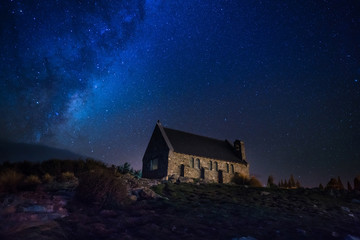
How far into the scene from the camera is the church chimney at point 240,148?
118 ft

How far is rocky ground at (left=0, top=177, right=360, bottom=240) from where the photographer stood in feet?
20.9

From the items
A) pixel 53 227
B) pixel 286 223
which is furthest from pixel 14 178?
pixel 286 223

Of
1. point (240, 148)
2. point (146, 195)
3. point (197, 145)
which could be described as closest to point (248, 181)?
point (197, 145)

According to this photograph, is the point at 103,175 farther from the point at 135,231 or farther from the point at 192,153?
the point at 192,153

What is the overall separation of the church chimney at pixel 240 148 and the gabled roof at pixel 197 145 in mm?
526

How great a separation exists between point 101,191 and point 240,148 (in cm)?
3041

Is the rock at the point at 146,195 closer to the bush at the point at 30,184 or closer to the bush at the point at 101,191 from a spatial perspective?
the bush at the point at 101,191

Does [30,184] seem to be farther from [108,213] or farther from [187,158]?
[187,158]

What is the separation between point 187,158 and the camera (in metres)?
29.4

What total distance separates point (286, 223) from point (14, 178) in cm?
1240

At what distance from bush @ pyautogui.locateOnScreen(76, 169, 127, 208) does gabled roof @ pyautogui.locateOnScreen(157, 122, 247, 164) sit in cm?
1843

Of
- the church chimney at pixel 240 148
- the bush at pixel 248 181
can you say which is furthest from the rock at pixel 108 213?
the church chimney at pixel 240 148

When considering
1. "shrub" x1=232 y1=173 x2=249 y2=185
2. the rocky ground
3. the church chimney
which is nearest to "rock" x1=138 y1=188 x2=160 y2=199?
the rocky ground

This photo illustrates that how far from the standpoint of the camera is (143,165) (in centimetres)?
3322
